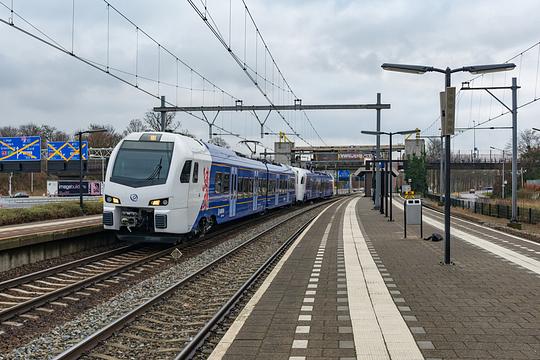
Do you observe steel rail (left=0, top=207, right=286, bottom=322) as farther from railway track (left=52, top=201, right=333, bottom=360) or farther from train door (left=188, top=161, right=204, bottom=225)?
railway track (left=52, top=201, right=333, bottom=360)

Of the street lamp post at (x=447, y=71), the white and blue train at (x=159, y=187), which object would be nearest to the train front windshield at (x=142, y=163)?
the white and blue train at (x=159, y=187)

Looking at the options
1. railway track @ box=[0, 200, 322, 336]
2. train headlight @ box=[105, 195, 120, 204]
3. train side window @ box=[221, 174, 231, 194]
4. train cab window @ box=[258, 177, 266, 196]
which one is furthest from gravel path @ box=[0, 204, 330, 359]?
train cab window @ box=[258, 177, 266, 196]

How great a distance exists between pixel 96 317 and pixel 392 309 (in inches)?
173

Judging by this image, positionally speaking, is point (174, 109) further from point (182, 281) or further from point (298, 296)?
point (298, 296)

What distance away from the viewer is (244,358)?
18.3 ft

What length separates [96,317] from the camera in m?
7.94

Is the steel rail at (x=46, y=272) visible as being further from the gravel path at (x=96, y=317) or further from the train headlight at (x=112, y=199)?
the gravel path at (x=96, y=317)

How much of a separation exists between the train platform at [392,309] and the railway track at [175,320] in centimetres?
45

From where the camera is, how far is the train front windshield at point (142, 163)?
48.0ft

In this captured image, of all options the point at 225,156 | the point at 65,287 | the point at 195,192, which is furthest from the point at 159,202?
the point at 225,156

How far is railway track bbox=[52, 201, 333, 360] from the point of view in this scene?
20.2 feet

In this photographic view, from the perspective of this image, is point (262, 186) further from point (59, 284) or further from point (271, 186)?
point (59, 284)

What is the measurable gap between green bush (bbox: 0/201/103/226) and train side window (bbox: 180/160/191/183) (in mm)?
9556

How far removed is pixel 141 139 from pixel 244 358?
431 inches
